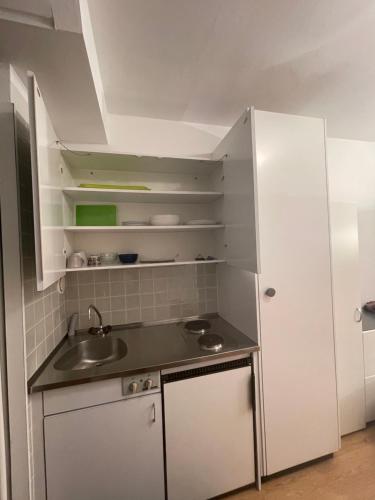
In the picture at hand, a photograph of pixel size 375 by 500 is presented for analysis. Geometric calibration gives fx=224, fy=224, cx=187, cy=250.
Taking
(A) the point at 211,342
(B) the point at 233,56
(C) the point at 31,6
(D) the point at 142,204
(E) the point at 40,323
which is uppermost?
(B) the point at 233,56

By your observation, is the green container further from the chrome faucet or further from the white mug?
the chrome faucet

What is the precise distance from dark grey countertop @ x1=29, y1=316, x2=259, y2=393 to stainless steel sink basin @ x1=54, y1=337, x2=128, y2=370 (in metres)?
0.04

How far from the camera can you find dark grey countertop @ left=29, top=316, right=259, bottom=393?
100 cm

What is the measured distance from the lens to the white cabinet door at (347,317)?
158 centimetres

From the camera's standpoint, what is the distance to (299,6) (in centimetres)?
93

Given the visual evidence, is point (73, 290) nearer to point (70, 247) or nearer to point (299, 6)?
point (70, 247)

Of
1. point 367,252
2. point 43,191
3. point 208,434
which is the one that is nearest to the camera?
point 43,191

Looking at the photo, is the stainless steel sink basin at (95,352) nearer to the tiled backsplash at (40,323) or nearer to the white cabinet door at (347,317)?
the tiled backsplash at (40,323)

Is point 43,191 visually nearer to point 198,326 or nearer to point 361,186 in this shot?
point 198,326

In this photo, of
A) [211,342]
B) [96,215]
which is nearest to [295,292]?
[211,342]

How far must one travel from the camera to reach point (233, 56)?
119 centimetres

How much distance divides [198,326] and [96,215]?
3.49 ft

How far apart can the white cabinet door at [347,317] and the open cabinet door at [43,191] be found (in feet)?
5.56

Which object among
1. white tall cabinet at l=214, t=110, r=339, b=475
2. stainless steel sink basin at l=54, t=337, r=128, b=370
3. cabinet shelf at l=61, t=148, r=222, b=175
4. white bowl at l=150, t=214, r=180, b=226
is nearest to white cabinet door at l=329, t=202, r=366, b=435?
white tall cabinet at l=214, t=110, r=339, b=475
